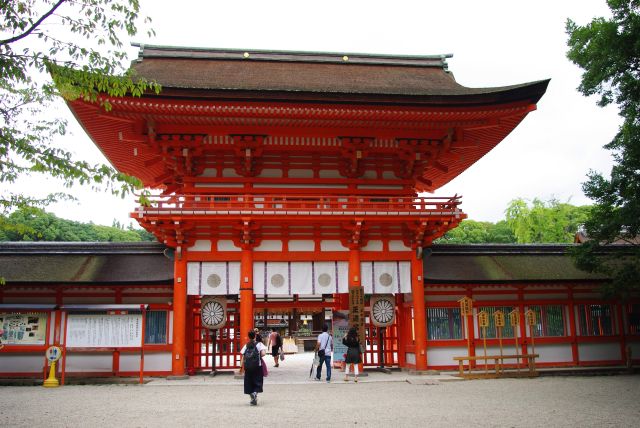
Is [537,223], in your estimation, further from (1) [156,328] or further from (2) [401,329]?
(1) [156,328]

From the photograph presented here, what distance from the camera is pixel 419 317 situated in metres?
16.2

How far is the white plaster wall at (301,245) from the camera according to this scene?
53.7 ft

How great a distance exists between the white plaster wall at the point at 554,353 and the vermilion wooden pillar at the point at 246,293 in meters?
8.71

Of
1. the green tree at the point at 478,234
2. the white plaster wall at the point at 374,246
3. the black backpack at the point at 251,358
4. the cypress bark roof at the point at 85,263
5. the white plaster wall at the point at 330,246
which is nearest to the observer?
the black backpack at the point at 251,358

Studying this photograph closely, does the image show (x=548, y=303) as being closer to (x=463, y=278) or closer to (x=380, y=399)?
(x=463, y=278)

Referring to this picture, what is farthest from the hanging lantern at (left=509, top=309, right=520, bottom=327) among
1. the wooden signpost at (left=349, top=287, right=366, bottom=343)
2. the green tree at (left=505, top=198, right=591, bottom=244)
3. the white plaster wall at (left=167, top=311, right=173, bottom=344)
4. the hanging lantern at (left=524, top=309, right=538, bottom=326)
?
the green tree at (left=505, top=198, right=591, bottom=244)

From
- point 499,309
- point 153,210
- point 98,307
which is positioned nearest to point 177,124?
point 153,210

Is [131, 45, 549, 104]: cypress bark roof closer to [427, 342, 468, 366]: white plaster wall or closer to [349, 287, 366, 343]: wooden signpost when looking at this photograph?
[349, 287, 366, 343]: wooden signpost

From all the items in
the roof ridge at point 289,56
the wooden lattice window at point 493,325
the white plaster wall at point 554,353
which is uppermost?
the roof ridge at point 289,56


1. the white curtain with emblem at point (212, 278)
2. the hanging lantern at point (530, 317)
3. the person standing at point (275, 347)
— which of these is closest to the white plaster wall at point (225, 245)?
the white curtain with emblem at point (212, 278)

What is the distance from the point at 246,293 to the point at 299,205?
3040 mm

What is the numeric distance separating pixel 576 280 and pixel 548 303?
3.63 feet

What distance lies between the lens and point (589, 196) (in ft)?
49.4

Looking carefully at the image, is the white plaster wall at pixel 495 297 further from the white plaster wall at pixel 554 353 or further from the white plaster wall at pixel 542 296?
the white plaster wall at pixel 554 353
